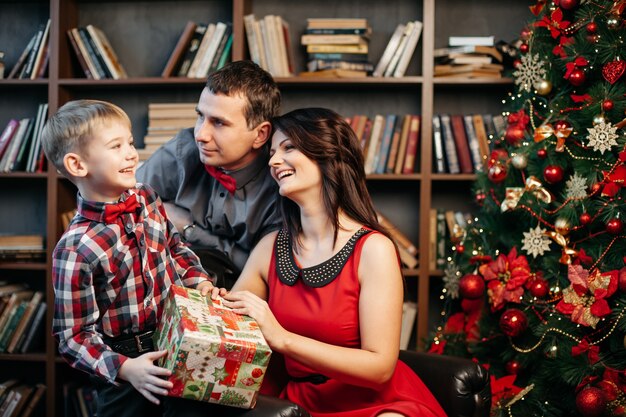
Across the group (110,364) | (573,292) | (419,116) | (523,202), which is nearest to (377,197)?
(419,116)

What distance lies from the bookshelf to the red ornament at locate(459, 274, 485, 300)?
72 cm

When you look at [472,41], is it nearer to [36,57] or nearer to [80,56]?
[80,56]

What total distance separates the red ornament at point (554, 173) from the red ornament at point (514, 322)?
459 millimetres

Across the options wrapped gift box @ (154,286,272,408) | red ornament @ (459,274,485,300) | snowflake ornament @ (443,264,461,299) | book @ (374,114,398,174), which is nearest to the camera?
wrapped gift box @ (154,286,272,408)

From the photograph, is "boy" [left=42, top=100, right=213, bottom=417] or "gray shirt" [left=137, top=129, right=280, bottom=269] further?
"gray shirt" [left=137, top=129, right=280, bottom=269]

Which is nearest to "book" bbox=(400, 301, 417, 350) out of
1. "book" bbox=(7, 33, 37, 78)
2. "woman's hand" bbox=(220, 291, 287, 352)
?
"woman's hand" bbox=(220, 291, 287, 352)

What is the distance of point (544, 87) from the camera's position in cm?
261

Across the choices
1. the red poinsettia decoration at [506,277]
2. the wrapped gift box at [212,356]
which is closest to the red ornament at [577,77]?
the red poinsettia decoration at [506,277]

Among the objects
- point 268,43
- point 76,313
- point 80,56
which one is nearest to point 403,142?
point 268,43

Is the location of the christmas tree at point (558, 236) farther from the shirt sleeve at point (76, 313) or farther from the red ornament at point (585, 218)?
the shirt sleeve at point (76, 313)

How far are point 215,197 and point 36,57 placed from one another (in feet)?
5.77

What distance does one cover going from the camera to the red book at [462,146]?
346 cm

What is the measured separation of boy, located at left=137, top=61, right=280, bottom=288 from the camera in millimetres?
2203

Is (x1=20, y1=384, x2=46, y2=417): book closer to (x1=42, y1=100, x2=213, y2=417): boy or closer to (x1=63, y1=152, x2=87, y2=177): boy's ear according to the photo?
(x1=42, y1=100, x2=213, y2=417): boy
